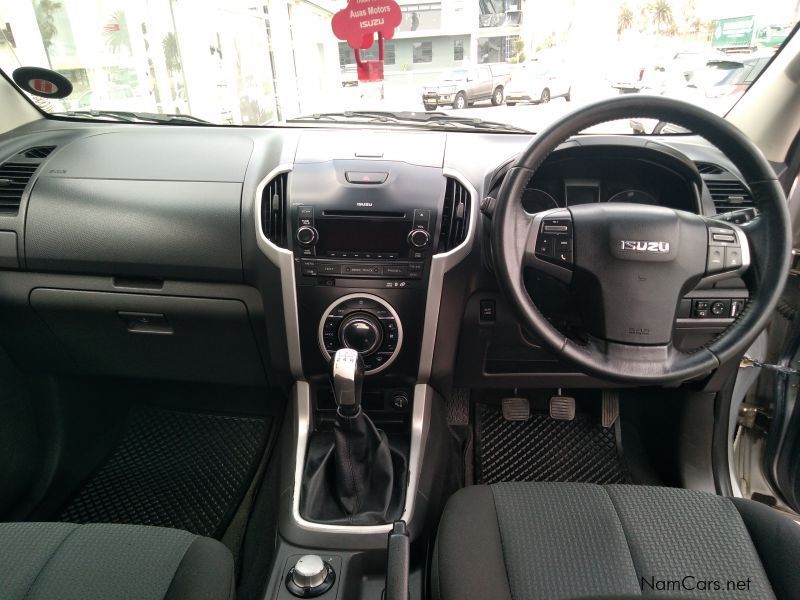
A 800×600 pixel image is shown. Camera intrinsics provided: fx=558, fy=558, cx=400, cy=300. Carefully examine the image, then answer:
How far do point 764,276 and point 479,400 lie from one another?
1.18 meters

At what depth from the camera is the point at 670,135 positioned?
183 cm

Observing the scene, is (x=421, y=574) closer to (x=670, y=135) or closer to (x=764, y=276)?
(x=764, y=276)

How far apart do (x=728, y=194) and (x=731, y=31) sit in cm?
51

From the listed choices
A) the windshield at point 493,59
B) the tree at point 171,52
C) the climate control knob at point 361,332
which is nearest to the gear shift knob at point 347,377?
the climate control knob at point 361,332

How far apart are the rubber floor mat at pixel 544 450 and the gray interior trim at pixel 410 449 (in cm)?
53

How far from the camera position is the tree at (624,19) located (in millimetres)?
1600

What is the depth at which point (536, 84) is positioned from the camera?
1.68 meters

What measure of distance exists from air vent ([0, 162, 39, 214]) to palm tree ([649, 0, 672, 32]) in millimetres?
1946

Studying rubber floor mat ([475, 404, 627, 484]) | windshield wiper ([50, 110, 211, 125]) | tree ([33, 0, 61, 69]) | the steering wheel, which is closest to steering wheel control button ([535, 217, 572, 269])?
the steering wheel

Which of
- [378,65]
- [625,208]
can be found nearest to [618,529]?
[625,208]

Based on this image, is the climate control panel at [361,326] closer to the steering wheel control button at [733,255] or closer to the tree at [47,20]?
the steering wheel control button at [733,255]

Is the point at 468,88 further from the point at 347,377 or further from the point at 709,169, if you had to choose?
the point at 347,377

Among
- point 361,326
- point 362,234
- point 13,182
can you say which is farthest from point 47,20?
point 361,326

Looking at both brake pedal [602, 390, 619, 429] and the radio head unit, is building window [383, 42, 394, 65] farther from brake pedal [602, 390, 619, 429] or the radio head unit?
brake pedal [602, 390, 619, 429]
